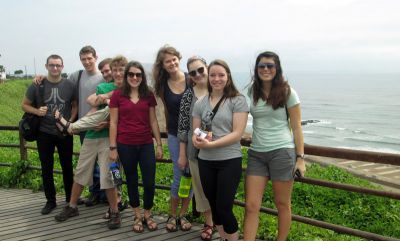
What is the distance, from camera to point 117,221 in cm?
493

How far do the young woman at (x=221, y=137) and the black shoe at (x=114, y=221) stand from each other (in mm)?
1579

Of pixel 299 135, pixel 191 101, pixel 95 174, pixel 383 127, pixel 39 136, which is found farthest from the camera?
pixel 383 127

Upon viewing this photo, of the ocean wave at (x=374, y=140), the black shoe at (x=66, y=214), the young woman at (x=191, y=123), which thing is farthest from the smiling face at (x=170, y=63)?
the ocean wave at (x=374, y=140)

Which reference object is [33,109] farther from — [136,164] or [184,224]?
[184,224]

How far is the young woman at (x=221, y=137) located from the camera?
147 inches

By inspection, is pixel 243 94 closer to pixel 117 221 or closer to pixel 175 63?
pixel 175 63

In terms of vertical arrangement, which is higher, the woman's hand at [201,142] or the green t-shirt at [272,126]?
the green t-shirt at [272,126]

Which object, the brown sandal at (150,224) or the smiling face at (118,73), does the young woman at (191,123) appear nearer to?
the brown sandal at (150,224)

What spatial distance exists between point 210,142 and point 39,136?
2725 mm

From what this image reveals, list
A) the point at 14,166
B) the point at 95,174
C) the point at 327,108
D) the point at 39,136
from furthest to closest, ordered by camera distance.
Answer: the point at 327,108
the point at 14,166
the point at 95,174
the point at 39,136

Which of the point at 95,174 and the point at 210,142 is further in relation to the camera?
the point at 95,174

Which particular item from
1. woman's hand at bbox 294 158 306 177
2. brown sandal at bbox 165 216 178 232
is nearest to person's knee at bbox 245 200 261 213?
woman's hand at bbox 294 158 306 177

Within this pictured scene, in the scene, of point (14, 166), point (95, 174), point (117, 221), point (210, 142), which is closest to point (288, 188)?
point (210, 142)

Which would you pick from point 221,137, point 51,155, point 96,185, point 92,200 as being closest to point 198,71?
point 221,137
